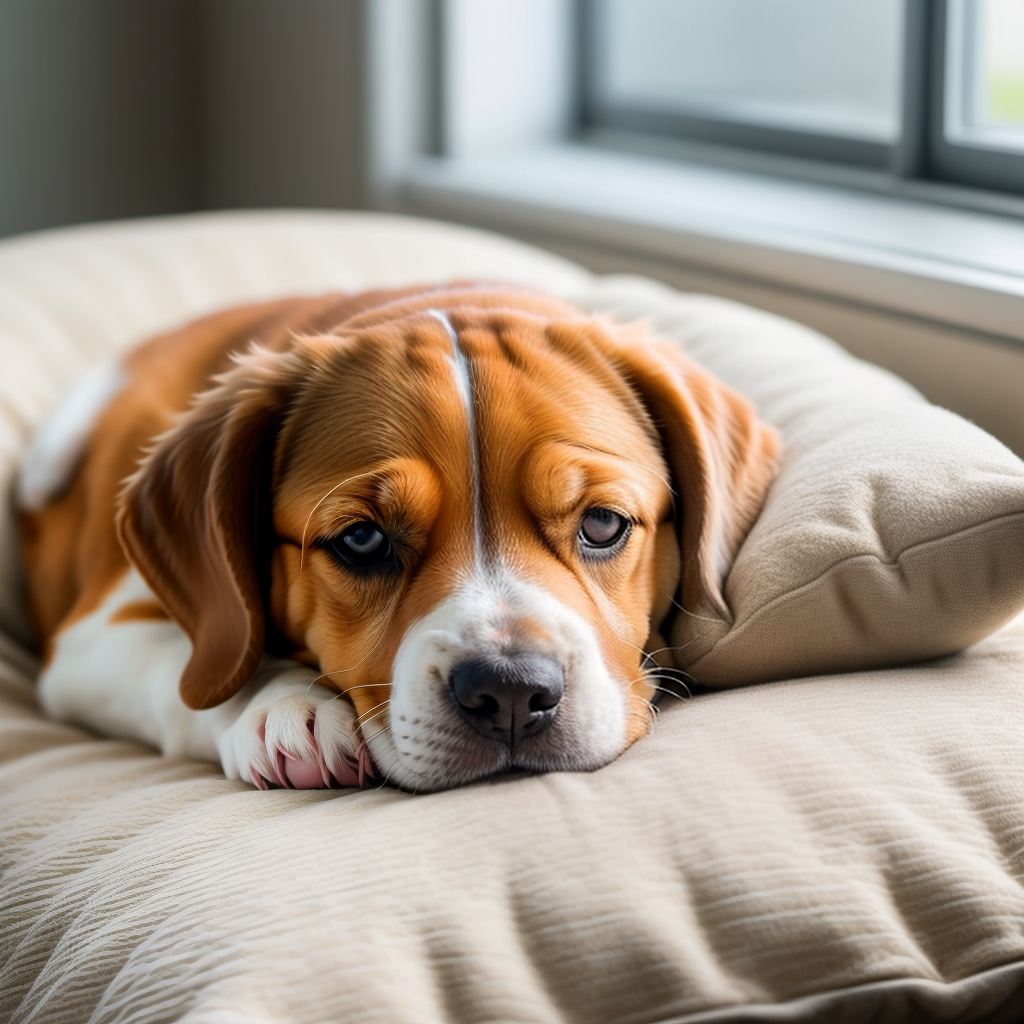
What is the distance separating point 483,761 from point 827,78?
3215mm

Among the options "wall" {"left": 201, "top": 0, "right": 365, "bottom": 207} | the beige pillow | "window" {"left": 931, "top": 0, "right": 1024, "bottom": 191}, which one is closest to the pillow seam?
the beige pillow

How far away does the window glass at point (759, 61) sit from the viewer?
389 centimetres

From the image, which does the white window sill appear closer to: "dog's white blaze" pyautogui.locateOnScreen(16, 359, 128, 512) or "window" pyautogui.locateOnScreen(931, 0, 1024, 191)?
"window" pyautogui.locateOnScreen(931, 0, 1024, 191)

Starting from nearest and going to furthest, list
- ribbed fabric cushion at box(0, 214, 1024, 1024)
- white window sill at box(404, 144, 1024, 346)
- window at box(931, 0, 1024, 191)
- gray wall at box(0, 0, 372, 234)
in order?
ribbed fabric cushion at box(0, 214, 1024, 1024), white window sill at box(404, 144, 1024, 346), window at box(931, 0, 1024, 191), gray wall at box(0, 0, 372, 234)

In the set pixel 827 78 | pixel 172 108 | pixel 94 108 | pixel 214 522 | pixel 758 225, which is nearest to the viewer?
pixel 214 522

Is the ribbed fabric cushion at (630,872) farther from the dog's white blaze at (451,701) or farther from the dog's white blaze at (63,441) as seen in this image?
the dog's white blaze at (63,441)

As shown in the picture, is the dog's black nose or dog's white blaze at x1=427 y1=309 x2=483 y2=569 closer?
the dog's black nose

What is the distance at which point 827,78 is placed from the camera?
413 cm

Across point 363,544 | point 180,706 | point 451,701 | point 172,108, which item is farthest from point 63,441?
point 172,108

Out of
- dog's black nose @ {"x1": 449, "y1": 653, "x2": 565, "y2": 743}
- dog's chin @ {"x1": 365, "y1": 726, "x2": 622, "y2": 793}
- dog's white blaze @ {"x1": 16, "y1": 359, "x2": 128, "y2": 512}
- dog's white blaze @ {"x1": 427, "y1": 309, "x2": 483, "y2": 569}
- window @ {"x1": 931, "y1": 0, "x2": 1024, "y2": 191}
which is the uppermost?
window @ {"x1": 931, "y1": 0, "x2": 1024, "y2": 191}

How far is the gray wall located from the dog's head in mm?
2734

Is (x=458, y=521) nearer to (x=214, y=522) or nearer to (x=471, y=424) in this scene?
(x=471, y=424)

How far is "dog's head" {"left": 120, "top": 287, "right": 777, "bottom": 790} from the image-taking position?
1.65m

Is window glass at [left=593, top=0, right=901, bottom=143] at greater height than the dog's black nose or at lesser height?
greater
